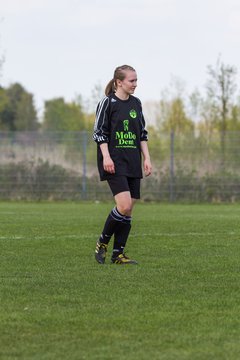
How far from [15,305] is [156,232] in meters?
6.79

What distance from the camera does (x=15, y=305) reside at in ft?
20.2

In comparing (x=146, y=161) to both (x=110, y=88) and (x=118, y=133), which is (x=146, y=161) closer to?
(x=118, y=133)

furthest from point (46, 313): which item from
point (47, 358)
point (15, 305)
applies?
point (47, 358)

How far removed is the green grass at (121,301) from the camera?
487 centimetres

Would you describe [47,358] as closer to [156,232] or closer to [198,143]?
[156,232]

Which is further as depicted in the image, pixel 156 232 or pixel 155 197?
pixel 155 197

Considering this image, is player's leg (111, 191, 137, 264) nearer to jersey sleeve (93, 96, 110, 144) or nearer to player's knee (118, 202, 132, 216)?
player's knee (118, 202, 132, 216)

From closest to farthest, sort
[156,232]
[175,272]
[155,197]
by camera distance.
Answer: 1. [175,272]
2. [156,232]
3. [155,197]

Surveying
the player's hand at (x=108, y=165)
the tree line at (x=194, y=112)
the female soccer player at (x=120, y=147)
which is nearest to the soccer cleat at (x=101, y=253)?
the female soccer player at (x=120, y=147)

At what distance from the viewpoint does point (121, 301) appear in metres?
6.32

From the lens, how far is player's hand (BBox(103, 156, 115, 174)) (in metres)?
8.67

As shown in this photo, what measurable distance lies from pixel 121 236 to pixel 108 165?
2.72 feet

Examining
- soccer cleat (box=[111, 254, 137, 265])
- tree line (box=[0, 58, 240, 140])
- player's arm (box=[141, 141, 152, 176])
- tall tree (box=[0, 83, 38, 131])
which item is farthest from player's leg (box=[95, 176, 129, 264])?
tall tree (box=[0, 83, 38, 131])

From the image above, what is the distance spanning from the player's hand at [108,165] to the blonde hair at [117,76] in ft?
2.52
